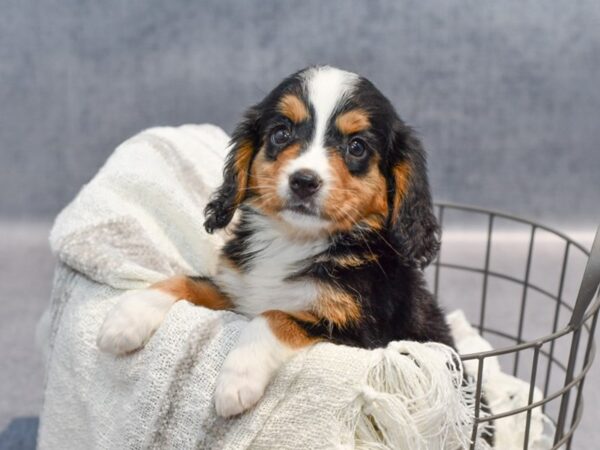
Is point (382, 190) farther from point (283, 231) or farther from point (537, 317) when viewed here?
point (537, 317)

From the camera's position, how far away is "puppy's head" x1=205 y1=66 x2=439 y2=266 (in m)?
2.11

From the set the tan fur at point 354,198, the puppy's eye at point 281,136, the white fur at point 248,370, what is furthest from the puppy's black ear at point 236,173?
the white fur at point 248,370

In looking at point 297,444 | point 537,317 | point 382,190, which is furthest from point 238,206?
point 537,317

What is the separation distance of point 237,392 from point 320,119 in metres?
0.76

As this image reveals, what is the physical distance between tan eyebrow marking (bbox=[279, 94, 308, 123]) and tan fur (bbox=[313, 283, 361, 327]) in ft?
1.49

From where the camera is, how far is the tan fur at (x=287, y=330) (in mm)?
1992

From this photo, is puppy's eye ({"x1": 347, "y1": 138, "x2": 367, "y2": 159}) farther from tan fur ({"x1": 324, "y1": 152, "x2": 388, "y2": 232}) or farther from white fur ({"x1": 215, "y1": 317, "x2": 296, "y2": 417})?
white fur ({"x1": 215, "y1": 317, "x2": 296, "y2": 417})

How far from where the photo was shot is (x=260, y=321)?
6.61 feet

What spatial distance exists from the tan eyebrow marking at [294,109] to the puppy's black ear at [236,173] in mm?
181

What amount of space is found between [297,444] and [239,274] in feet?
2.10

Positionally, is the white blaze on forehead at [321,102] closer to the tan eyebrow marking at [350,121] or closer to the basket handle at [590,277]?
the tan eyebrow marking at [350,121]

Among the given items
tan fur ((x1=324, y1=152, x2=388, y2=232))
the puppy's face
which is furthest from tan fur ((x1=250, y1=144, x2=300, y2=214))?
tan fur ((x1=324, y1=152, x2=388, y2=232))

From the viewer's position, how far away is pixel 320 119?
2.21m

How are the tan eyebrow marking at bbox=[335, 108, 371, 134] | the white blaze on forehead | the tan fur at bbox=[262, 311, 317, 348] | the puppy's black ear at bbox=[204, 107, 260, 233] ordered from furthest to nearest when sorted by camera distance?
the puppy's black ear at bbox=[204, 107, 260, 233] < the tan eyebrow marking at bbox=[335, 108, 371, 134] < the white blaze on forehead < the tan fur at bbox=[262, 311, 317, 348]
